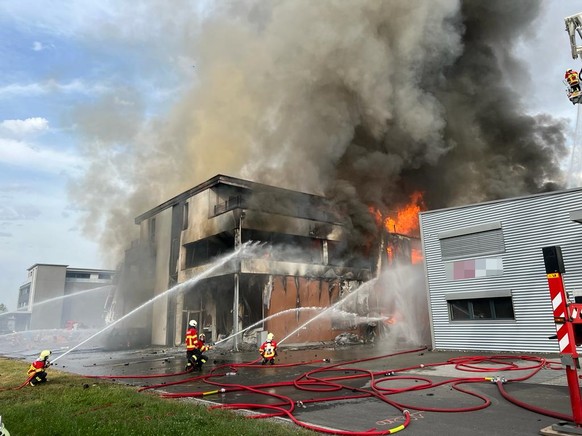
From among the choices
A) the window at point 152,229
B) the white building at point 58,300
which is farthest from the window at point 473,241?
the white building at point 58,300

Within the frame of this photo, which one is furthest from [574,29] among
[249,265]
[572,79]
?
[249,265]

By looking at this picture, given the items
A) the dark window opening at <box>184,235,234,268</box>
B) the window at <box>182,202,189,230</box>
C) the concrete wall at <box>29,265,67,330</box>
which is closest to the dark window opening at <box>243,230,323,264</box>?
the dark window opening at <box>184,235,234,268</box>

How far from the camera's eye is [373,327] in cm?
2394

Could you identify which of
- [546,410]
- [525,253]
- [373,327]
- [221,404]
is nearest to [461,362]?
[525,253]

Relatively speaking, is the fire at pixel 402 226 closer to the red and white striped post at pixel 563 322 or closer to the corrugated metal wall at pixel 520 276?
the corrugated metal wall at pixel 520 276

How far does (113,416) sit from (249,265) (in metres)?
15.2

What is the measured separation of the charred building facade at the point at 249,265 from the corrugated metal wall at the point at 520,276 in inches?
348

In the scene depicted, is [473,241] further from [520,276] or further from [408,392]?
[408,392]

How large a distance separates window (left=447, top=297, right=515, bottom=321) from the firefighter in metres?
15.3

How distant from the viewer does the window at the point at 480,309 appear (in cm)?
Answer: 1414

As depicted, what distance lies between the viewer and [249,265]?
2106 cm

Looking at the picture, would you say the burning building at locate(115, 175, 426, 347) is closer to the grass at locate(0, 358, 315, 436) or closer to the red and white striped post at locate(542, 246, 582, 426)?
the grass at locate(0, 358, 315, 436)

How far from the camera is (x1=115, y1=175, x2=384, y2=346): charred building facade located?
22.0 meters

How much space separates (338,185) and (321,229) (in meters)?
2.98
